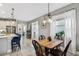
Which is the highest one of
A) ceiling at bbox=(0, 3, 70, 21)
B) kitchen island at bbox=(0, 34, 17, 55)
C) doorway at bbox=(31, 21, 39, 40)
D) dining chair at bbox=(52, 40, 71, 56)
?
ceiling at bbox=(0, 3, 70, 21)

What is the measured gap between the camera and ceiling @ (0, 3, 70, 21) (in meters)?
2.28

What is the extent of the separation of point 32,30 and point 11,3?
71 centimetres

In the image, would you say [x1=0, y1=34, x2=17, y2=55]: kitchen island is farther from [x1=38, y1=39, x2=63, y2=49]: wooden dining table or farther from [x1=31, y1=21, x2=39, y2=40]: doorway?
[x1=38, y1=39, x2=63, y2=49]: wooden dining table

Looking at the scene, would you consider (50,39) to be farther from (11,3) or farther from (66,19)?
(11,3)

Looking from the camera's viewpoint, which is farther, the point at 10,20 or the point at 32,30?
the point at 32,30

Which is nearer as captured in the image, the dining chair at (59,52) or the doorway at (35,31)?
the dining chair at (59,52)

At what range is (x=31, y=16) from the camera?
2.31 metres

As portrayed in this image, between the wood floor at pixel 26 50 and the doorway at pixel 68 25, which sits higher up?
the doorway at pixel 68 25

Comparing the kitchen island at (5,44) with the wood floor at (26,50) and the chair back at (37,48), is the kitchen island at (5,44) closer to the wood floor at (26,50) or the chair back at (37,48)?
the wood floor at (26,50)

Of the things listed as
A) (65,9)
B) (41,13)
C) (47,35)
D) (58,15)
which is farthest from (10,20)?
(65,9)

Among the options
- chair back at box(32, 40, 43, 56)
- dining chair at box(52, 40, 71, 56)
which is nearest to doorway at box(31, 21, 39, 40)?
chair back at box(32, 40, 43, 56)

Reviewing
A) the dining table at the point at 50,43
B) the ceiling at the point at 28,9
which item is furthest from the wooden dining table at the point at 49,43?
the ceiling at the point at 28,9

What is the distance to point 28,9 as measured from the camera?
232cm

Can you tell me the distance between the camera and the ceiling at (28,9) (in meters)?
2.28
